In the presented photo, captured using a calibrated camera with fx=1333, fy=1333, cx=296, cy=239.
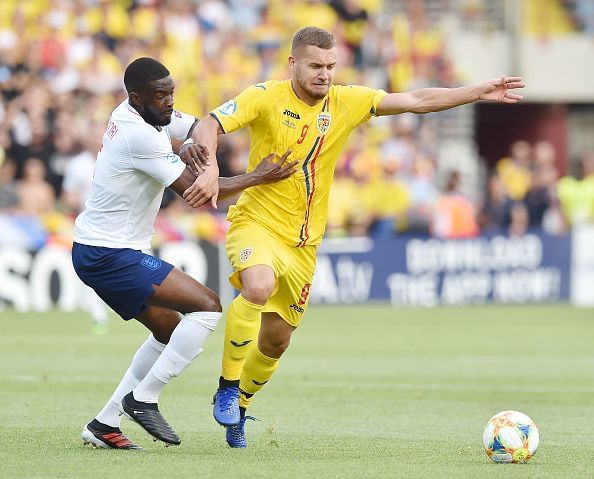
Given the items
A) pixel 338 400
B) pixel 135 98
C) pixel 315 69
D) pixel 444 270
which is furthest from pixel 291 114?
pixel 444 270

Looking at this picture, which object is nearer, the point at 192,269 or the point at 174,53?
the point at 192,269

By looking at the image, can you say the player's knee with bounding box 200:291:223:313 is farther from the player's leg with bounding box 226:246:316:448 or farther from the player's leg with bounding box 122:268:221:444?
the player's leg with bounding box 226:246:316:448

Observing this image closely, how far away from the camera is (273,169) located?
769cm

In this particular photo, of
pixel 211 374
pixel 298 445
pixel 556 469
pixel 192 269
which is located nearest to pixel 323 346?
pixel 211 374

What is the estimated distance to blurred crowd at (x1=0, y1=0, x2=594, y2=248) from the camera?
782 inches

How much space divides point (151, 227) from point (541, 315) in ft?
42.7

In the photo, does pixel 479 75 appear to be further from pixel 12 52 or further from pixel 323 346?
pixel 323 346

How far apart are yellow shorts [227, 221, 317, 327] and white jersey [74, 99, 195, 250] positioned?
574mm

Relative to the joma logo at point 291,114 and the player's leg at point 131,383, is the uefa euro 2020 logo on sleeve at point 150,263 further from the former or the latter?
the joma logo at point 291,114

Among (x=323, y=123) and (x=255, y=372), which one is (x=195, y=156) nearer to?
(x=323, y=123)

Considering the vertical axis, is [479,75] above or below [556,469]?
above

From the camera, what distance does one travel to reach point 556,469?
688 centimetres

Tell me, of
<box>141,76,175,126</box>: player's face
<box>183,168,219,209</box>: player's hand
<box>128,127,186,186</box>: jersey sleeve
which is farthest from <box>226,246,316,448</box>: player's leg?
<box>141,76,175,126</box>: player's face

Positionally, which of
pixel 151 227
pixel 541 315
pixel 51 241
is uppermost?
pixel 151 227
